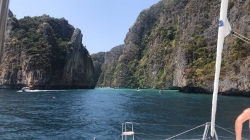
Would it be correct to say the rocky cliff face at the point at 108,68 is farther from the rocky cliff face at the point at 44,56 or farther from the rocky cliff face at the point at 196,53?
the rocky cliff face at the point at 44,56

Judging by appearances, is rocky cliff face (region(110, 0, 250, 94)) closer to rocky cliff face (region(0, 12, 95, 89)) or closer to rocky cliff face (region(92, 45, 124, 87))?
rocky cliff face (region(92, 45, 124, 87))

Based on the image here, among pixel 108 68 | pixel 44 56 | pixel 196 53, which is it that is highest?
pixel 196 53

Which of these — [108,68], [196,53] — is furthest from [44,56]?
[108,68]

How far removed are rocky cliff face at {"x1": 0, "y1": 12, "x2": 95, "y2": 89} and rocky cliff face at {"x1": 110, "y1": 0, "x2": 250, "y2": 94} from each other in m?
28.5

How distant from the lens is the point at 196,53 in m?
65.7

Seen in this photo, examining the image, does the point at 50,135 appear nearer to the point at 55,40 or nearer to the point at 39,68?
the point at 39,68

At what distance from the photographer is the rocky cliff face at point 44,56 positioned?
70688mm

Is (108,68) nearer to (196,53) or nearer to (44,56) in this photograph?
(44,56)

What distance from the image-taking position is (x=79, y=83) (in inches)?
3664

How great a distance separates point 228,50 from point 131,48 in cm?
8866

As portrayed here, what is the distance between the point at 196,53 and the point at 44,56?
4412 centimetres

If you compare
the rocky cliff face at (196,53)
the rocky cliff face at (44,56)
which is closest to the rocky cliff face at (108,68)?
the rocky cliff face at (196,53)

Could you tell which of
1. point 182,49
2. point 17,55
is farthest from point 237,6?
point 17,55

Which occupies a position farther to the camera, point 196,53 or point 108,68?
point 108,68
